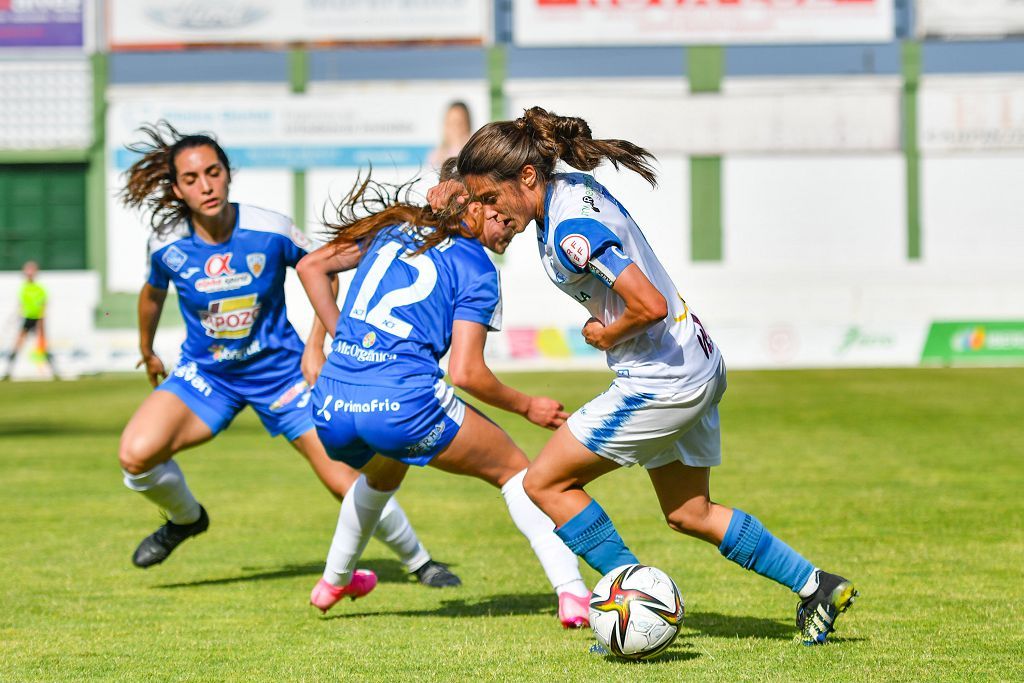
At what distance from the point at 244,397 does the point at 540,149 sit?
8.49ft

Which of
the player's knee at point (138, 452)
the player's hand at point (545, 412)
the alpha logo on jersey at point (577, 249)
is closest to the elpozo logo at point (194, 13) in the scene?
the player's knee at point (138, 452)

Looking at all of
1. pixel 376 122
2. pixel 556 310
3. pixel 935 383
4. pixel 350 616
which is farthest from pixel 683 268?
pixel 350 616

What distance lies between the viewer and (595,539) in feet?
15.6

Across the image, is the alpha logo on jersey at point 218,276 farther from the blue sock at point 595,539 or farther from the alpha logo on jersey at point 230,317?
the blue sock at point 595,539

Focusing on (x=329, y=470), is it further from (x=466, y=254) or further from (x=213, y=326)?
(x=466, y=254)

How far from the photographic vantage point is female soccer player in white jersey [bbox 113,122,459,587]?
6.42 m

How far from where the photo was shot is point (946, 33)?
1352 inches

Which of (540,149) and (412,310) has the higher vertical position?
(540,149)

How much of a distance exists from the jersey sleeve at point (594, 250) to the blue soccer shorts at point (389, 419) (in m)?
0.93

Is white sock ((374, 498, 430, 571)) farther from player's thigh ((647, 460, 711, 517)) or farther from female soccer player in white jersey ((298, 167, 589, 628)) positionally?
player's thigh ((647, 460, 711, 517))

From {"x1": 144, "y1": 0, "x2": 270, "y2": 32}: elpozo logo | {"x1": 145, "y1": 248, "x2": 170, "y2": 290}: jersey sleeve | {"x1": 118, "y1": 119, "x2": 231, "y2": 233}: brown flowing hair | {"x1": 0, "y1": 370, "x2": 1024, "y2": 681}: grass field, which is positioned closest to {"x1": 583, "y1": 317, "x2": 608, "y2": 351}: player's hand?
{"x1": 0, "y1": 370, "x2": 1024, "y2": 681}: grass field

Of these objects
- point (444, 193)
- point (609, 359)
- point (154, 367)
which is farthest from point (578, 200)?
point (154, 367)

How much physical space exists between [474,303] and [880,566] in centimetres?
274

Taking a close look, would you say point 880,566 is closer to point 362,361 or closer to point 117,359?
point 362,361
